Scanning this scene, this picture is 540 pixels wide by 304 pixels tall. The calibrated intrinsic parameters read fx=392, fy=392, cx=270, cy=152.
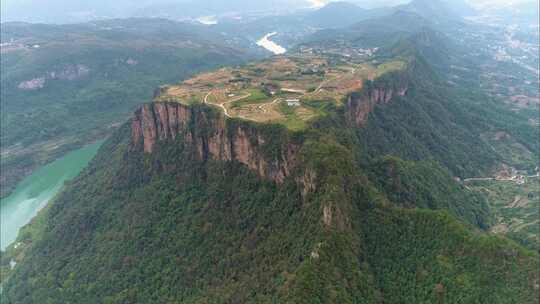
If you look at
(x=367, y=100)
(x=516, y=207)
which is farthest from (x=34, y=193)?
(x=516, y=207)

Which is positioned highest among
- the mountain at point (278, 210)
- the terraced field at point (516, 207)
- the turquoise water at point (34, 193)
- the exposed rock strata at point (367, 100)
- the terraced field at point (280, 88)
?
the terraced field at point (280, 88)

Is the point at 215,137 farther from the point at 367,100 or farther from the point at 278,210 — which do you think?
the point at 367,100

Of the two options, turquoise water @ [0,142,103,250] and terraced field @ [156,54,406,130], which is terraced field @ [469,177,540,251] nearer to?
terraced field @ [156,54,406,130]

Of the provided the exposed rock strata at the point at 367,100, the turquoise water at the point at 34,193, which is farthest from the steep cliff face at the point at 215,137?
Result: the turquoise water at the point at 34,193

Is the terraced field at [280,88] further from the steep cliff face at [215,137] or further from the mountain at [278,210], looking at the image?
the steep cliff face at [215,137]

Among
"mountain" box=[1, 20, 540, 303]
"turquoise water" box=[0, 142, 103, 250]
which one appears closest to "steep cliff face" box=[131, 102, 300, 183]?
"mountain" box=[1, 20, 540, 303]
